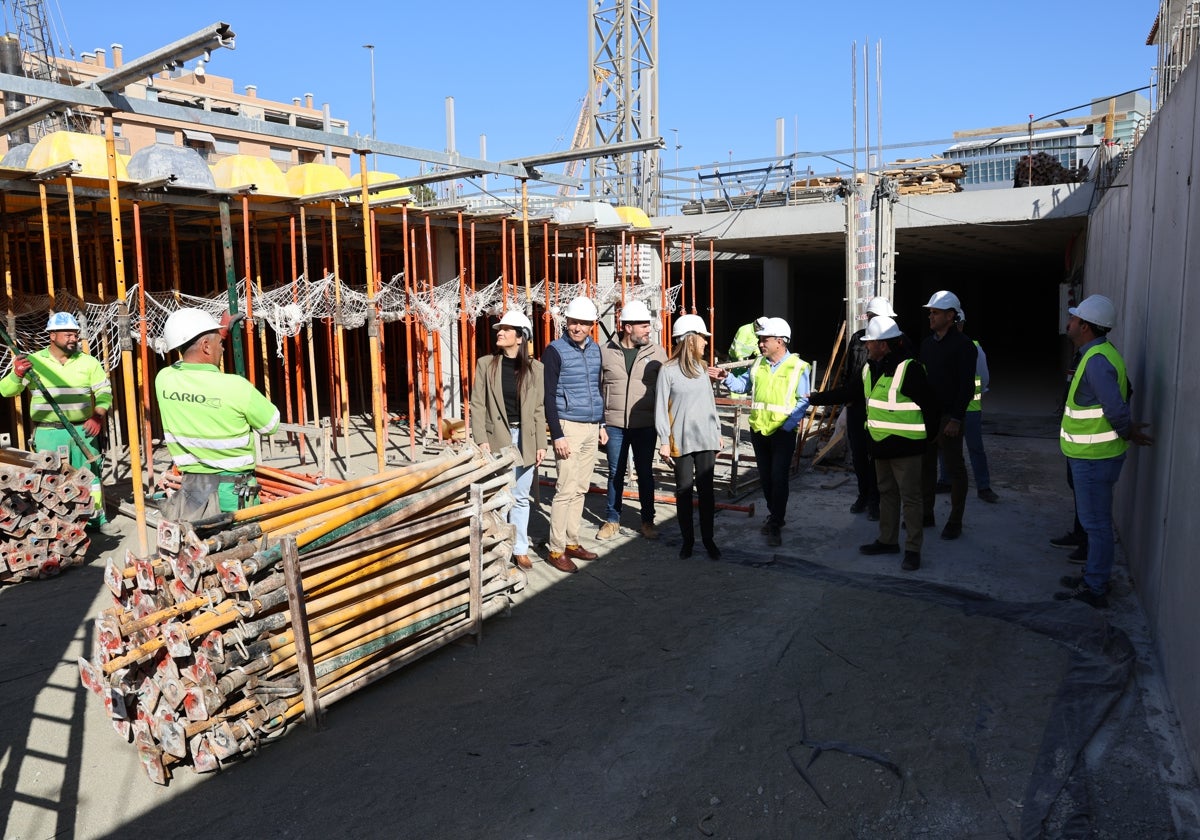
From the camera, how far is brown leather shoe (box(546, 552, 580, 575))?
19.7 ft

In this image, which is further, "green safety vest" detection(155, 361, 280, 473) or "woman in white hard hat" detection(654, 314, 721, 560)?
"woman in white hard hat" detection(654, 314, 721, 560)

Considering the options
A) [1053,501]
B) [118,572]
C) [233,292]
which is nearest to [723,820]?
[118,572]

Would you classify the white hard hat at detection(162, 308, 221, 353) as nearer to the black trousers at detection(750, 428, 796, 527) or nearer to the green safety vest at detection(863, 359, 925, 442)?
the black trousers at detection(750, 428, 796, 527)

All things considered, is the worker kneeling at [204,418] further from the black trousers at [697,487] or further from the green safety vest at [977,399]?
the green safety vest at [977,399]

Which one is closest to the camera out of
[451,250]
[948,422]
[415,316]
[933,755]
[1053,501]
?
[933,755]

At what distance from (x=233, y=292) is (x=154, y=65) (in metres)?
3.52

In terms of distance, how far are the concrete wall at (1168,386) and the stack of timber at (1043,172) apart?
939 cm

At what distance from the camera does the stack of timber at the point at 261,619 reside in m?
3.50

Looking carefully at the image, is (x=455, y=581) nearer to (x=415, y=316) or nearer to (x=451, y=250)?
(x=415, y=316)

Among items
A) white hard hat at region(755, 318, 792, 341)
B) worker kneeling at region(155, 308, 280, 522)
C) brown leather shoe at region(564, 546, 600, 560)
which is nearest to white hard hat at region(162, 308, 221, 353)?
worker kneeling at region(155, 308, 280, 522)

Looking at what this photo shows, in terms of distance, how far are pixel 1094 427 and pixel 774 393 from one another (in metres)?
2.07

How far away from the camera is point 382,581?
421cm

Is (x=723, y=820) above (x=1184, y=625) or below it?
below

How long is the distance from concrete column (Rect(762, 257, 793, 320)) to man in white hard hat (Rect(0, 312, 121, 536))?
16.6 m
